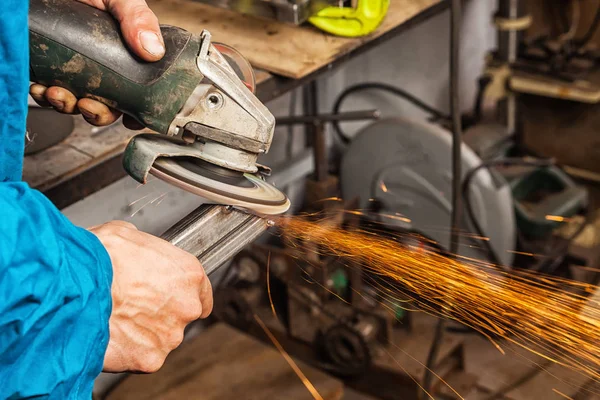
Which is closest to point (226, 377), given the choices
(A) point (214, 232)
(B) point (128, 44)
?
(A) point (214, 232)

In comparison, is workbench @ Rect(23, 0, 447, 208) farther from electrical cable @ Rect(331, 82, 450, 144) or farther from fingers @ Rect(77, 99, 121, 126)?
electrical cable @ Rect(331, 82, 450, 144)

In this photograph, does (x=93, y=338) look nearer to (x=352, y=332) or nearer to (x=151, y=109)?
(x=151, y=109)

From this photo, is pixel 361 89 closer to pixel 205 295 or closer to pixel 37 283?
pixel 205 295

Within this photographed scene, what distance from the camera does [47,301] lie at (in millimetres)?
750

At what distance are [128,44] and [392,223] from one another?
154 centimetres

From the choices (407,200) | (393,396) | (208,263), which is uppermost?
(208,263)

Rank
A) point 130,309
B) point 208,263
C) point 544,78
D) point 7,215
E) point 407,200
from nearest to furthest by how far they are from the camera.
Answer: point 7,215, point 130,309, point 208,263, point 407,200, point 544,78

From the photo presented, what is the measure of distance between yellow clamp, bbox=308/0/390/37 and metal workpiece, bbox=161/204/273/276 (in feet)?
2.49

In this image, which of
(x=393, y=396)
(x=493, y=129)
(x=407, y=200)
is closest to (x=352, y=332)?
(x=393, y=396)

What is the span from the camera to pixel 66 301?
776 mm

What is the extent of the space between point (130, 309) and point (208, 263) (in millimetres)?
165

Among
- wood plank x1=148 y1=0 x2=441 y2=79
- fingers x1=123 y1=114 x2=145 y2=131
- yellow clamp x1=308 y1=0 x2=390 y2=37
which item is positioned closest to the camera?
fingers x1=123 y1=114 x2=145 y2=131

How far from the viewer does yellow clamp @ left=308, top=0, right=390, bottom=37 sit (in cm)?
165

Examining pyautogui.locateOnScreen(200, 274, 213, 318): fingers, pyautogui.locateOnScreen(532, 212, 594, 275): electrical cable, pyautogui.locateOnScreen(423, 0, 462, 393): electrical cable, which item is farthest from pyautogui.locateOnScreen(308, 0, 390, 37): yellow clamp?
pyautogui.locateOnScreen(532, 212, 594, 275): electrical cable
